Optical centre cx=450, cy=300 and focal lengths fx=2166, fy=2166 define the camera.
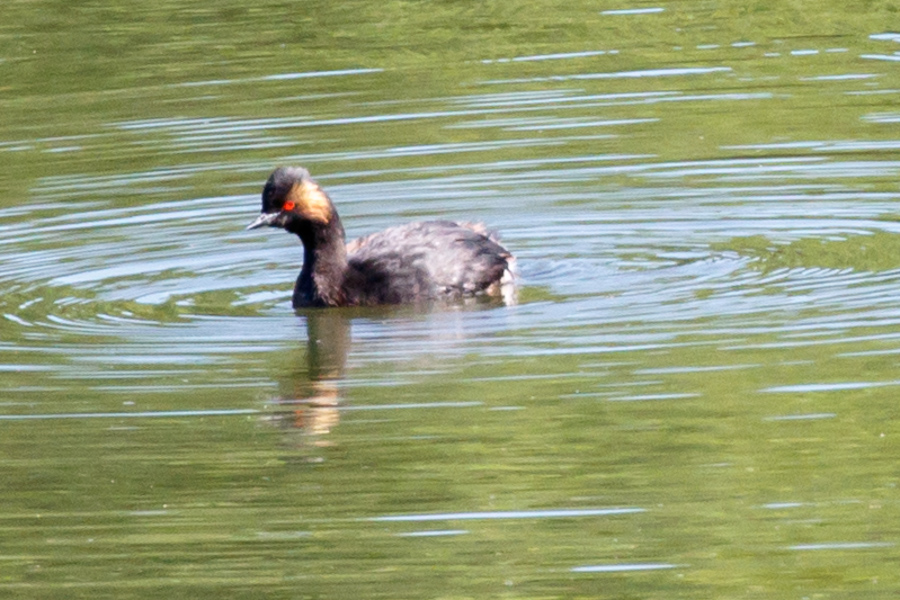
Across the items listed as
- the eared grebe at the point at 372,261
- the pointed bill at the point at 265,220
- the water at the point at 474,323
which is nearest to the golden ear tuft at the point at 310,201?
the eared grebe at the point at 372,261

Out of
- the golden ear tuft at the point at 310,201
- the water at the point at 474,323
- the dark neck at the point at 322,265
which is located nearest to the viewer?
the water at the point at 474,323

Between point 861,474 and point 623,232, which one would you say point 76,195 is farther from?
point 861,474

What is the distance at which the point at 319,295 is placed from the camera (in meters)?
13.1

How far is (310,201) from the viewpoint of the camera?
13.3 m

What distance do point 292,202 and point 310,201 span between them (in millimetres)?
115

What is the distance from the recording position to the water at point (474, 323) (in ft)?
27.7

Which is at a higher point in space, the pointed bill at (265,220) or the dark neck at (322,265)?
the pointed bill at (265,220)

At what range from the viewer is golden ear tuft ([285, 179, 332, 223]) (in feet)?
43.3

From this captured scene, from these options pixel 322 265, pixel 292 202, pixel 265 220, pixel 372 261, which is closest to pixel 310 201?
pixel 292 202

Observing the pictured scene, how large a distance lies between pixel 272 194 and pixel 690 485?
499cm

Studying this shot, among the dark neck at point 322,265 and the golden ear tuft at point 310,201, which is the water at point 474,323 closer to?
the dark neck at point 322,265

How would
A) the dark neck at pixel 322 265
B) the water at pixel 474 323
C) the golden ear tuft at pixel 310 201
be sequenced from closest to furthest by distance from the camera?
the water at pixel 474 323, the dark neck at pixel 322 265, the golden ear tuft at pixel 310 201

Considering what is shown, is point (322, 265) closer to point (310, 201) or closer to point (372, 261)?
point (372, 261)

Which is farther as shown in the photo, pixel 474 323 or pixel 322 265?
pixel 322 265
